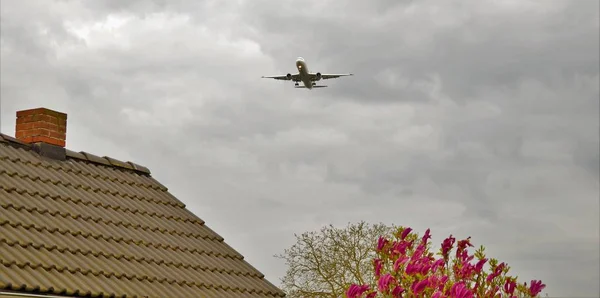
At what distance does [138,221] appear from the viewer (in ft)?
43.3

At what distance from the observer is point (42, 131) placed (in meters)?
13.7

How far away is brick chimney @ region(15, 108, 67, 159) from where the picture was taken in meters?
13.6

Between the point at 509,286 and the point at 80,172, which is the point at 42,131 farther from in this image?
the point at 509,286

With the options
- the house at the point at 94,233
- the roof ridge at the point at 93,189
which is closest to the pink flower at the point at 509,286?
the house at the point at 94,233

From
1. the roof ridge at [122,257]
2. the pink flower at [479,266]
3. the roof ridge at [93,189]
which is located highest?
the roof ridge at [93,189]

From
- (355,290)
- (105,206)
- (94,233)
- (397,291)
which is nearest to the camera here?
(397,291)

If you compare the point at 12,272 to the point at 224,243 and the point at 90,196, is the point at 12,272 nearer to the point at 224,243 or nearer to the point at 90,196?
the point at 90,196

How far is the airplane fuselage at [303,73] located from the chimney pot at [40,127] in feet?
110

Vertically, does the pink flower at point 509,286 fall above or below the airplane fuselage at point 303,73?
below

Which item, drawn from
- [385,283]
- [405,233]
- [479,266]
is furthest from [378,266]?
[479,266]

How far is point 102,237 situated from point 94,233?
13cm

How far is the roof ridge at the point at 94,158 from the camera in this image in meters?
13.3

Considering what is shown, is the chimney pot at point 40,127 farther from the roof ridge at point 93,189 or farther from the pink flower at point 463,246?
the pink flower at point 463,246

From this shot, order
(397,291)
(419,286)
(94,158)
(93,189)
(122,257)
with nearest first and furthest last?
(419,286) → (397,291) → (122,257) → (93,189) → (94,158)
